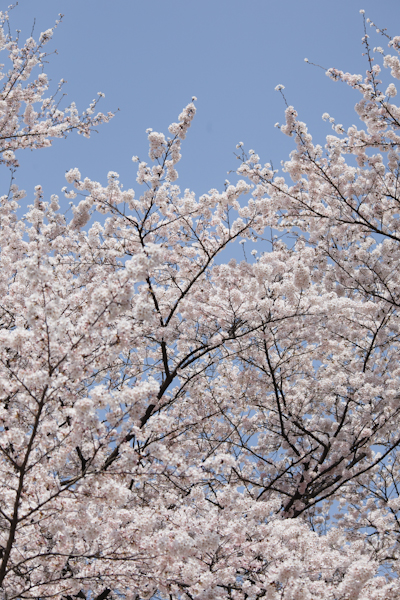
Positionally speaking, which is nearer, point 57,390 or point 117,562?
point 57,390

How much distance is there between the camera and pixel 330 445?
27.3 feet

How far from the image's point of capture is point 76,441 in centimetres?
410

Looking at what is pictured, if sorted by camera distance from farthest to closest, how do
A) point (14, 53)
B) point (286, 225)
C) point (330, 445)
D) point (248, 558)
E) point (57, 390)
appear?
point (286, 225) → point (14, 53) → point (330, 445) → point (248, 558) → point (57, 390)

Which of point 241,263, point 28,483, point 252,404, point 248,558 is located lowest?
point 248,558

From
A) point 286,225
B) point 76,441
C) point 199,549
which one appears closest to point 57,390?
point 76,441

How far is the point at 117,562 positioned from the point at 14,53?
9.07 meters

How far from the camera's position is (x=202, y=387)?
821cm

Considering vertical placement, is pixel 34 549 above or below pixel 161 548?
above

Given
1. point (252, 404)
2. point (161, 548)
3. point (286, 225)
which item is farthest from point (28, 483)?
point (286, 225)

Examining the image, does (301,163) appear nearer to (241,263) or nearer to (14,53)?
(241,263)

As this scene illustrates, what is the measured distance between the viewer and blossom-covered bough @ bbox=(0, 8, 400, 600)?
4234mm

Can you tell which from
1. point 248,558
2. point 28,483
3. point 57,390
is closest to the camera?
point 57,390

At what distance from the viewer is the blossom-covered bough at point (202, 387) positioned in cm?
423

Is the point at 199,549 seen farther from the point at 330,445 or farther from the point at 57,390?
the point at 330,445
